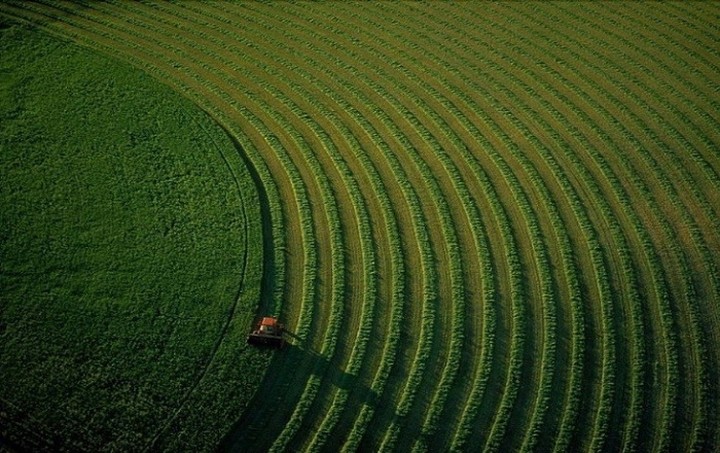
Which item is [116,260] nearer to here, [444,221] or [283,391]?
[283,391]

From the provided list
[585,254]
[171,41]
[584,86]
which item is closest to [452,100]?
[584,86]

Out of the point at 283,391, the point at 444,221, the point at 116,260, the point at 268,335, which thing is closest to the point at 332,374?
the point at 283,391

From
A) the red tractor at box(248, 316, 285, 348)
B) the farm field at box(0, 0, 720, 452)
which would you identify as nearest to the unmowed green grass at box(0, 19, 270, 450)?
the farm field at box(0, 0, 720, 452)

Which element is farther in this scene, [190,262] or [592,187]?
[592,187]

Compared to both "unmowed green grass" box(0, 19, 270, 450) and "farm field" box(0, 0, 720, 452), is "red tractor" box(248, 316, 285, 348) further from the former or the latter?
"farm field" box(0, 0, 720, 452)

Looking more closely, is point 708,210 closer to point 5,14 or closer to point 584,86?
point 584,86

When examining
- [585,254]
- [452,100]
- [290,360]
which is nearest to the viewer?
[290,360]
